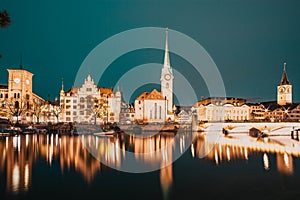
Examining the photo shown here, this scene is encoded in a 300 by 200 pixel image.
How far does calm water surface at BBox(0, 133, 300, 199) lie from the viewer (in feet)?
43.8

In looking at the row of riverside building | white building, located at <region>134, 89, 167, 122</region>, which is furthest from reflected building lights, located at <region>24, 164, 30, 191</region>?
white building, located at <region>134, 89, 167, 122</region>

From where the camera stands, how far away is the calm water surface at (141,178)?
1334cm

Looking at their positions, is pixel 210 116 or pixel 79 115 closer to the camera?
pixel 79 115

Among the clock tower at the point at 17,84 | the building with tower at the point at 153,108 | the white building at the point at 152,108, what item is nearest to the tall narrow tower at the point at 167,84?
the building with tower at the point at 153,108

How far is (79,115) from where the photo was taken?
65000 mm

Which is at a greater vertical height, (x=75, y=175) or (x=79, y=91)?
(x=79, y=91)

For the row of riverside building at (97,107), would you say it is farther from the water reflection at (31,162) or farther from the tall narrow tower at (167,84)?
the water reflection at (31,162)

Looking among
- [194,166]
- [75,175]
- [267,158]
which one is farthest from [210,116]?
[75,175]

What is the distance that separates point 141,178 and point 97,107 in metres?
46.1

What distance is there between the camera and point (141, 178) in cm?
1670

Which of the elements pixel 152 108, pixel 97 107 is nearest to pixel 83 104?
pixel 97 107

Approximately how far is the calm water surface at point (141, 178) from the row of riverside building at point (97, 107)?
3158cm

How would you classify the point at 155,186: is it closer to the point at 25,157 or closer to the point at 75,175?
the point at 75,175

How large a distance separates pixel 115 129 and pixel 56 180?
35117 millimetres
